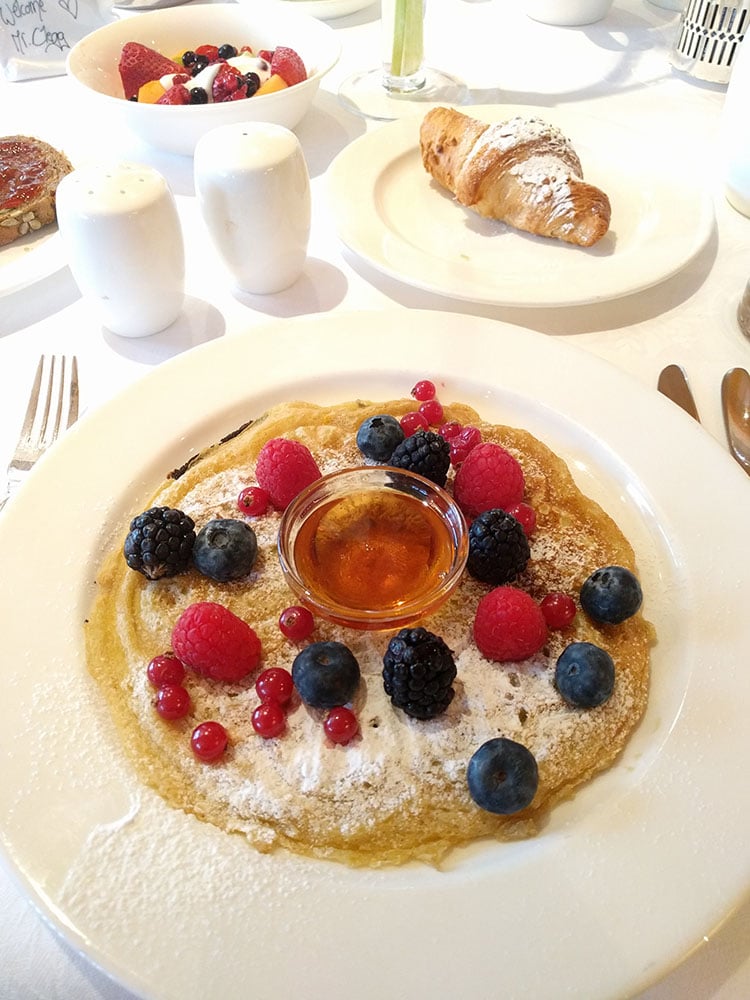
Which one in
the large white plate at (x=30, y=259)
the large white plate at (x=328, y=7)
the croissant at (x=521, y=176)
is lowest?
the large white plate at (x=30, y=259)

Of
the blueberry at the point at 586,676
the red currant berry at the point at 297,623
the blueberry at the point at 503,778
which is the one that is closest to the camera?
the blueberry at the point at 503,778

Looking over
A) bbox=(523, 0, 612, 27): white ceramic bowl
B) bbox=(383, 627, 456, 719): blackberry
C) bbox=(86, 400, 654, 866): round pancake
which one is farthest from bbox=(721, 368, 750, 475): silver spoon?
bbox=(523, 0, 612, 27): white ceramic bowl

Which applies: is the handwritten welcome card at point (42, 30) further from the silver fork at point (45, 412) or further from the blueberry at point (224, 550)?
the blueberry at point (224, 550)

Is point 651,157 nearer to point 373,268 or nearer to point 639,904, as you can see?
point 373,268

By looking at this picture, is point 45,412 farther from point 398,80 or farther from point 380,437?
point 398,80

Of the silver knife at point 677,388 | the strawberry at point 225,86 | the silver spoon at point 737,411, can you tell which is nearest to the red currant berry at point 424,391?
the silver knife at point 677,388

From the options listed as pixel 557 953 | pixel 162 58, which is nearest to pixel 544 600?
pixel 557 953

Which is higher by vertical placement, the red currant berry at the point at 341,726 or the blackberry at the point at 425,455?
the blackberry at the point at 425,455
